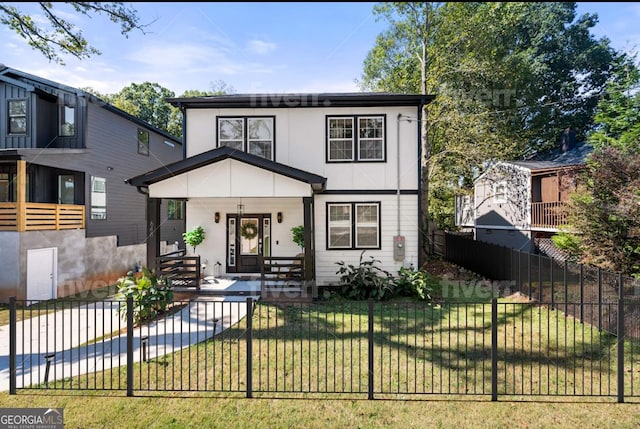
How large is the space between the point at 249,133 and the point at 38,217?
7152 millimetres

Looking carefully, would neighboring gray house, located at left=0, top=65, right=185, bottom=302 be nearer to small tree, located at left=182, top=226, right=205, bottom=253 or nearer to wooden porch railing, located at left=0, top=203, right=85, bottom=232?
wooden porch railing, located at left=0, top=203, right=85, bottom=232

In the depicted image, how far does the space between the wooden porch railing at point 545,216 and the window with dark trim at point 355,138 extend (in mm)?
9103

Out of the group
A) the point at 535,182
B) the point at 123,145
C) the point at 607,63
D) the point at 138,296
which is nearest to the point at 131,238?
the point at 123,145

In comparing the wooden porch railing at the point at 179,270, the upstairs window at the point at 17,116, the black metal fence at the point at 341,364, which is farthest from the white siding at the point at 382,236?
the upstairs window at the point at 17,116

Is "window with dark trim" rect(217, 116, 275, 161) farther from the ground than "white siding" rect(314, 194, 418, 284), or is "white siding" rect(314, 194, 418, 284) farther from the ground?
"window with dark trim" rect(217, 116, 275, 161)

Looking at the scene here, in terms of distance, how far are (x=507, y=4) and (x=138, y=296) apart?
27850 millimetres

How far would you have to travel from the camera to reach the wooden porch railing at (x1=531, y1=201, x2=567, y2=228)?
587 inches

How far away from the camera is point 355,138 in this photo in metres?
11.3

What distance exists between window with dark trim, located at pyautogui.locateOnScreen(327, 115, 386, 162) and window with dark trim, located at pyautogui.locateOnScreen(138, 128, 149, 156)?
10952 mm

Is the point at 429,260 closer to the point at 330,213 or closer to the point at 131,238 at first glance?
the point at 330,213

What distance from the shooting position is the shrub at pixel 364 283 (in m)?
10.2

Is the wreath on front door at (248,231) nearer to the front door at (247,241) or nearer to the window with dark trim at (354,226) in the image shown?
the front door at (247,241)

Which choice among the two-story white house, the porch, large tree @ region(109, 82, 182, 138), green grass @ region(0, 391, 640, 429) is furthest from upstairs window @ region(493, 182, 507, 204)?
large tree @ region(109, 82, 182, 138)

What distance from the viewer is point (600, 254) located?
8.14 meters
